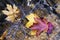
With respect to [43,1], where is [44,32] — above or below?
below

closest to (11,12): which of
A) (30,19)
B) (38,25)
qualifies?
(30,19)

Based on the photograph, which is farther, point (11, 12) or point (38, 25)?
point (11, 12)

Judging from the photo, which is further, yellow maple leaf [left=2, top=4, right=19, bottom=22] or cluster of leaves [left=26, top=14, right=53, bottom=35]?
yellow maple leaf [left=2, top=4, right=19, bottom=22]

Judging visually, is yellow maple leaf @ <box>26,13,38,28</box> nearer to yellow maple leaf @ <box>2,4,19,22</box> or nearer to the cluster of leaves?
the cluster of leaves

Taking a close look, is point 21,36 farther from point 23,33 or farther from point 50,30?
point 50,30

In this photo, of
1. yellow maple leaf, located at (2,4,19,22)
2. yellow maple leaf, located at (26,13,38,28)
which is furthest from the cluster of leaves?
yellow maple leaf, located at (2,4,19,22)

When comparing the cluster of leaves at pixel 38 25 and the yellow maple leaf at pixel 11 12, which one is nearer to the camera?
the cluster of leaves at pixel 38 25

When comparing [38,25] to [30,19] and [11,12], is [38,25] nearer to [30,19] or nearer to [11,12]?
[30,19]

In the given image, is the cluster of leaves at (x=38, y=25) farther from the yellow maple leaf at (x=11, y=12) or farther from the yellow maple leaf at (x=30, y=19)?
the yellow maple leaf at (x=11, y=12)

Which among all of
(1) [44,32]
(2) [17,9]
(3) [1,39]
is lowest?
(3) [1,39]

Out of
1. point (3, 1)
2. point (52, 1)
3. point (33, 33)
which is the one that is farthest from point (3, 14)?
point (52, 1)

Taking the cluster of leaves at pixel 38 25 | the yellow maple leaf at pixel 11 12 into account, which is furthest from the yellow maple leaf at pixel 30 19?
the yellow maple leaf at pixel 11 12
